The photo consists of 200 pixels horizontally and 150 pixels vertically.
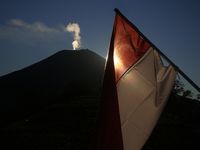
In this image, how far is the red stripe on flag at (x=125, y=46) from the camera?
23.1ft

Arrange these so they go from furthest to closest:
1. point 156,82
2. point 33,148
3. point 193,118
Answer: point 193,118, point 33,148, point 156,82

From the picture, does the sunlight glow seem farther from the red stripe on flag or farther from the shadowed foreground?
the shadowed foreground

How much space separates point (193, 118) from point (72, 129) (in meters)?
24.8

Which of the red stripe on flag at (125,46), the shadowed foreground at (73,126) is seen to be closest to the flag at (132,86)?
the red stripe on flag at (125,46)

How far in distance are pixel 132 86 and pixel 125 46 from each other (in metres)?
0.86

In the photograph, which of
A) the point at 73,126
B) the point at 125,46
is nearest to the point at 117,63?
the point at 125,46

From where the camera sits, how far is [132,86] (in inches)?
283

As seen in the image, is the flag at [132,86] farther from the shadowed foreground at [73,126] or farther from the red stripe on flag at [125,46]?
the shadowed foreground at [73,126]

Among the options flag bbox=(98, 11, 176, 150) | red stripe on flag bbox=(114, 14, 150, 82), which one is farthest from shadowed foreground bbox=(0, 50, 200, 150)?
red stripe on flag bbox=(114, 14, 150, 82)

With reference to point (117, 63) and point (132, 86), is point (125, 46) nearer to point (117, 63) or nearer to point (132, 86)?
point (117, 63)

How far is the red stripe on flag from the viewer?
23.1 ft

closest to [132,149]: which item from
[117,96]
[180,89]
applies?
[117,96]

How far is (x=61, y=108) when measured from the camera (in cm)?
6456

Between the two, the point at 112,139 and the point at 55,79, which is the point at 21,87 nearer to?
the point at 55,79
